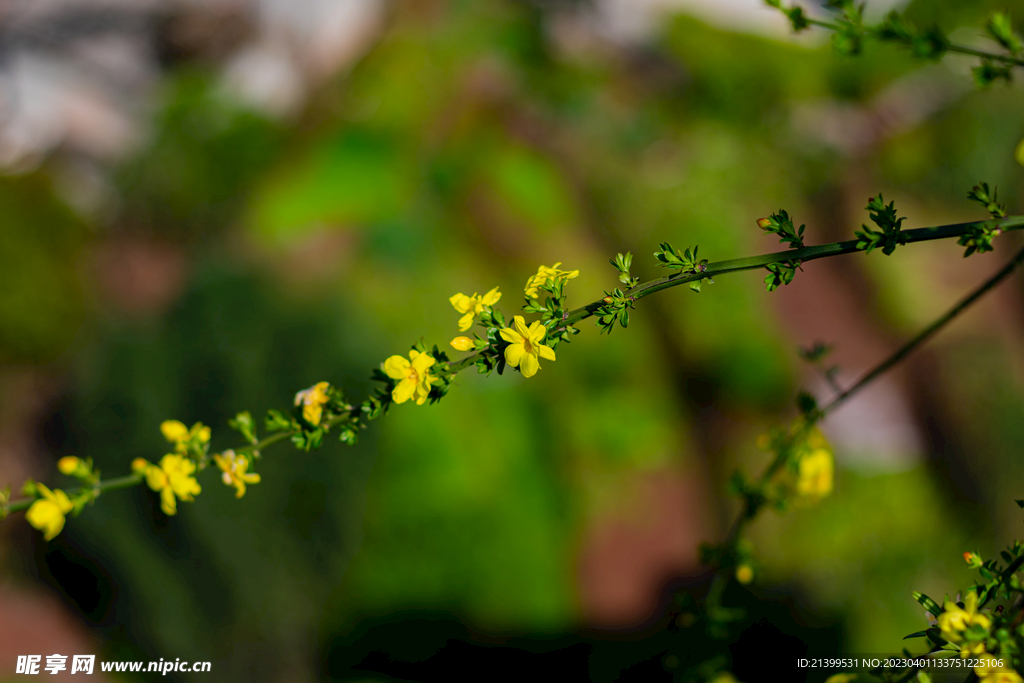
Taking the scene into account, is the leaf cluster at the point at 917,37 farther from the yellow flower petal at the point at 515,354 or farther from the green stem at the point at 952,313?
the yellow flower petal at the point at 515,354

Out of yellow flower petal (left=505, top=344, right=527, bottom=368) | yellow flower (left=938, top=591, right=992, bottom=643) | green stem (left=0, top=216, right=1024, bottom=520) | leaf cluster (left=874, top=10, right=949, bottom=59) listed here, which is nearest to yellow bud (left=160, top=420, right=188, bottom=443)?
green stem (left=0, top=216, right=1024, bottom=520)

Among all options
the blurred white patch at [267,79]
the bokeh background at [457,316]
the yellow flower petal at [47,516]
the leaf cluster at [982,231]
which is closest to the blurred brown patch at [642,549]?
the bokeh background at [457,316]

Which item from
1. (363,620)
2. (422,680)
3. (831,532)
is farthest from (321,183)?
(831,532)

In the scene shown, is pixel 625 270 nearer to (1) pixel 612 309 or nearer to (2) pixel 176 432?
(1) pixel 612 309

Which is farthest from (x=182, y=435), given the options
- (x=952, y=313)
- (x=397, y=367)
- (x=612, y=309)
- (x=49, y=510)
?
(x=952, y=313)

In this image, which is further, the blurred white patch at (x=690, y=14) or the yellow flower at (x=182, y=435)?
the blurred white patch at (x=690, y=14)

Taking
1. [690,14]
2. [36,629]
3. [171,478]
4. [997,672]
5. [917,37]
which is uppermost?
[690,14]

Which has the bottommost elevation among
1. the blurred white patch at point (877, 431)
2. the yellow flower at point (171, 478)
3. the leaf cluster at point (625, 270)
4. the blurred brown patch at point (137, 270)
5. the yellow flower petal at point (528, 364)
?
the yellow flower at point (171, 478)
